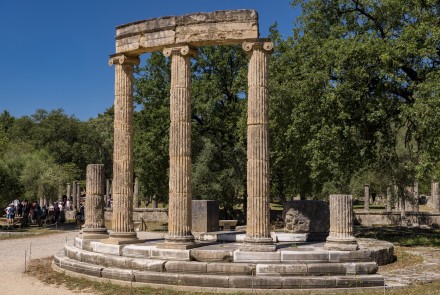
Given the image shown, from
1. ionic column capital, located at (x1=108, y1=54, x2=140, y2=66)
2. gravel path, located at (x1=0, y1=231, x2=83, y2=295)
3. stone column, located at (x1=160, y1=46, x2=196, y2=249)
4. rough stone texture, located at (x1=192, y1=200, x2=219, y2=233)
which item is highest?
ionic column capital, located at (x1=108, y1=54, x2=140, y2=66)

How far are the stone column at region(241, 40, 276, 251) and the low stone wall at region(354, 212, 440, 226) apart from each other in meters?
25.0

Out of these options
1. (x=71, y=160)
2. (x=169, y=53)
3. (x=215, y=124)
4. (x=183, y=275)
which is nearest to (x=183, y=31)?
(x=169, y=53)

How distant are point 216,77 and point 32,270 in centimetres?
2052

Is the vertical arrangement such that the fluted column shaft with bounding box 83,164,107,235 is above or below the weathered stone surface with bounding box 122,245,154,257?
above

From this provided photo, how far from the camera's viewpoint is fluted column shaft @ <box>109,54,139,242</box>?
1720 centimetres

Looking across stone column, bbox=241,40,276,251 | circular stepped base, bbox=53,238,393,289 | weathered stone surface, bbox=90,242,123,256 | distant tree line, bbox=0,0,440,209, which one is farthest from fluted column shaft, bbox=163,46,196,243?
distant tree line, bbox=0,0,440,209

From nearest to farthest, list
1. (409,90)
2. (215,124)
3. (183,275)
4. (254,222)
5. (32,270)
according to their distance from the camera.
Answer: (183,275) < (254,222) < (32,270) < (409,90) < (215,124)

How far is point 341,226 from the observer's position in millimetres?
14859

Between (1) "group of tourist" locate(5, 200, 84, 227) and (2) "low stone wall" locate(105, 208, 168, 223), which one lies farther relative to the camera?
(2) "low stone wall" locate(105, 208, 168, 223)

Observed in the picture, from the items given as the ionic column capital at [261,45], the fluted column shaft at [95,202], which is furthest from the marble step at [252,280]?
the ionic column capital at [261,45]

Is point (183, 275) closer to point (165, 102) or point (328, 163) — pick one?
point (328, 163)

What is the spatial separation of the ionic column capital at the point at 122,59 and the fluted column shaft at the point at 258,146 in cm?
474

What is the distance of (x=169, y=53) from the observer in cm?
1636

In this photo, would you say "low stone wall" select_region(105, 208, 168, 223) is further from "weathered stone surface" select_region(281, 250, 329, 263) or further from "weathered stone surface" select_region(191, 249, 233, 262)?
"weathered stone surface" select_region(281, 250, 329, 263)
